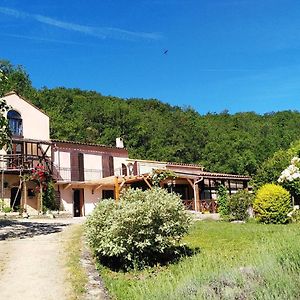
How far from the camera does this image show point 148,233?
Result: 9.20m

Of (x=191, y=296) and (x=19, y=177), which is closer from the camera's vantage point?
(x=191, y=296)

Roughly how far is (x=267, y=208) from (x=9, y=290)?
11860 millimetres

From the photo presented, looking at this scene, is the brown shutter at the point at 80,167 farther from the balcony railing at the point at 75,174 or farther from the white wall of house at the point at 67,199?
the white wall of house at the point at 67,199

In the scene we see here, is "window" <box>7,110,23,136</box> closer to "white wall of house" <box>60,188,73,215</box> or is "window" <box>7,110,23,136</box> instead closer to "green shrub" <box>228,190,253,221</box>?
"white wall of house" <box>60,188,73,215</box>

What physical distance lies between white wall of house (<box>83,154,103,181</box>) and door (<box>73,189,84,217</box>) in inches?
50.0

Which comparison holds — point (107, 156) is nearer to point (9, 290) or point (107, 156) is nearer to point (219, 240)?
point (219, 240)

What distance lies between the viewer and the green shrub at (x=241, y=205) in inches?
756

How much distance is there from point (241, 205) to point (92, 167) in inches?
648

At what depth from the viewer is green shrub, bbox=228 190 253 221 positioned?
19.2 m

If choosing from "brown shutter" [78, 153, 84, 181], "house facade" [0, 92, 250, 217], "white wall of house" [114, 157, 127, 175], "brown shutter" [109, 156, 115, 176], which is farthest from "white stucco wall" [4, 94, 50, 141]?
"white wall of house" [114, 157, 127, 175]

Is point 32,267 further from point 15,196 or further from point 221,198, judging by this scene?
point 15,196

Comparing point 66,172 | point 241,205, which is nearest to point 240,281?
point 241,205

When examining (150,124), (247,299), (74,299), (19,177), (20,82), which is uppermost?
(20,82)

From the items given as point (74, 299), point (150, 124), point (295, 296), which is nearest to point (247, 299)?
point (295, 296)
